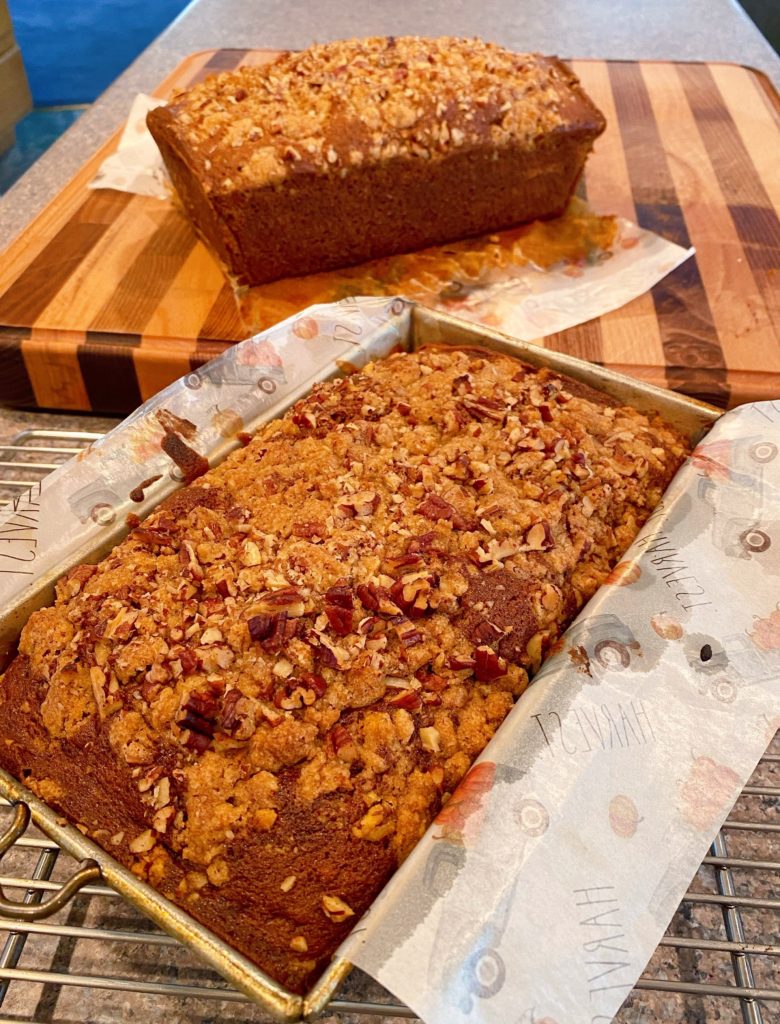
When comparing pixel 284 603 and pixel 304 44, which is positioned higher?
pixel 304 44

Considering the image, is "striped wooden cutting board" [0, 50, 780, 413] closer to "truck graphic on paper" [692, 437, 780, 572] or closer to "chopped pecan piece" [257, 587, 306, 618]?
"truck graphic on paper" [692, 437, 780, 572]

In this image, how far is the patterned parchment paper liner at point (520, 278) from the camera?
184 cm

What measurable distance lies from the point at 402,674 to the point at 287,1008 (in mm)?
365

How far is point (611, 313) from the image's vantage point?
1825 mm

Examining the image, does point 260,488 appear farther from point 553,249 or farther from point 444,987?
point 553,249

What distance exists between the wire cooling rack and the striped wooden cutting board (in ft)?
3.22

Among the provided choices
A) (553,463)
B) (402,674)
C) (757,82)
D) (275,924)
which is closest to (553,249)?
(553,463)

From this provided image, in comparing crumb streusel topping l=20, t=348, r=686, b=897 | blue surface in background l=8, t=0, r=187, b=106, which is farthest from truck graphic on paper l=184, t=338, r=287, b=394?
blue surface in background l=8, t=0, r=187, b=106

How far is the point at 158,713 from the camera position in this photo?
906 millimetres

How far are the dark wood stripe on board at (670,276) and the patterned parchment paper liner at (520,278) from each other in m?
0.06

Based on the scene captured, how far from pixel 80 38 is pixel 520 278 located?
328cm

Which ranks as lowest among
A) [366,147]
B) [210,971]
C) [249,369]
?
[210,971]

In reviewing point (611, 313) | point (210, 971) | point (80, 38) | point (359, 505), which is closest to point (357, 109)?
point (611, 313)

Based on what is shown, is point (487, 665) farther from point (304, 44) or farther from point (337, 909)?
point (304, 44)
